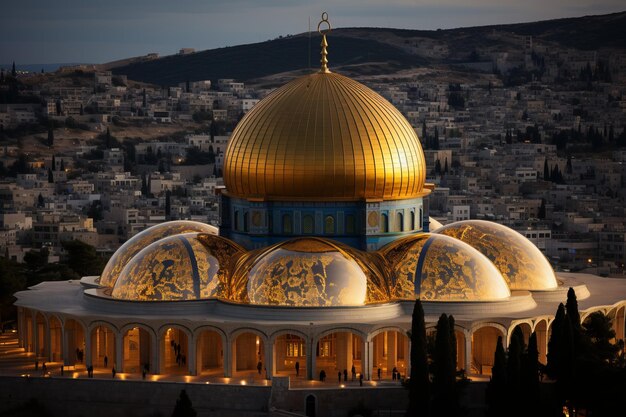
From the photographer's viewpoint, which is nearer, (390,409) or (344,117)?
(390,409)

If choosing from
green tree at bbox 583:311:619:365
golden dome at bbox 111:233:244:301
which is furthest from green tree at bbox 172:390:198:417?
green tree at bbox 583:311:619:365

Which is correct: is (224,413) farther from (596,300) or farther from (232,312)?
(596,300)

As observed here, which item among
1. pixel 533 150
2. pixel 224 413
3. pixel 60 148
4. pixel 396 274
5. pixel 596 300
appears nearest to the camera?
pixel 224 413

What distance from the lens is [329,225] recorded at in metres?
49.5

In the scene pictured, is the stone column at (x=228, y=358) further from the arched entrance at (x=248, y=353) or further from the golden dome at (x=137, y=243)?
the golden dome at (x=137, y=243)

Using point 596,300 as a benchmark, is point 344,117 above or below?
above

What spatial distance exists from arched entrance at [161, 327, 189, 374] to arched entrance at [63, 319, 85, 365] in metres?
2.30

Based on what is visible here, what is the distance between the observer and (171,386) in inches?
1774

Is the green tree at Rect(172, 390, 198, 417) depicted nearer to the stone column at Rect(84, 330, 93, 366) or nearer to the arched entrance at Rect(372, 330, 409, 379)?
the stone column at Rect(84, 330, 93, 366)

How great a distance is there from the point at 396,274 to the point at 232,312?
4.48 metres

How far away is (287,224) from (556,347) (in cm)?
886

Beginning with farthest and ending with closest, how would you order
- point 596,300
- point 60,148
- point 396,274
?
point 60,148 < point 596,300 < point 396,274

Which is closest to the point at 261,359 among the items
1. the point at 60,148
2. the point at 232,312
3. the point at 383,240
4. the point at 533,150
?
the point at 232,312

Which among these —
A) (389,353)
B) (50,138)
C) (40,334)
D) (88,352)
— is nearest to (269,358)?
(389,353)
